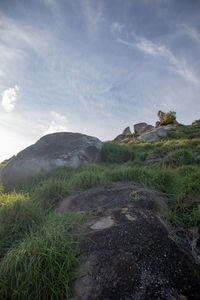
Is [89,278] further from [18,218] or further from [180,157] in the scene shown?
[180,157]

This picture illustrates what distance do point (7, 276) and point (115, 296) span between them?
0.88 meters

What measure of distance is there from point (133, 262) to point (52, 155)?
466 centimetres

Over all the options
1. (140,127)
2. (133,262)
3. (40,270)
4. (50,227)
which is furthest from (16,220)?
(140,127)

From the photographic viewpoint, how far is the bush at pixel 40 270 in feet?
4.16

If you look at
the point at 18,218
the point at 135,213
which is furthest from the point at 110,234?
the point at 18,218

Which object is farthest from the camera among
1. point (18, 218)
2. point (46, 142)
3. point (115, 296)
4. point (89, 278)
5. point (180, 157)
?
point (46, 142)

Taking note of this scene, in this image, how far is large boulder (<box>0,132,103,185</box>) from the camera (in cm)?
512

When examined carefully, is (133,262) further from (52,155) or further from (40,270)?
(52,155)

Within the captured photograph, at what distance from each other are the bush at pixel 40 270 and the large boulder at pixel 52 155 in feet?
12.4

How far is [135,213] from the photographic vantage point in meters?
2.02

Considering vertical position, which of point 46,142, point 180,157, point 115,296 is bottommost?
point 115,296

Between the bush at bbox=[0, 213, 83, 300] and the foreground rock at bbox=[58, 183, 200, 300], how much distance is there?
10 cm

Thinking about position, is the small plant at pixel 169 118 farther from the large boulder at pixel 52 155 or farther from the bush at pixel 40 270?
the bush at pixel 40 270

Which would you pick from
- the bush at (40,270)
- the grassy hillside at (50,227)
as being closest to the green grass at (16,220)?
the grassy hillside at (50,227)
